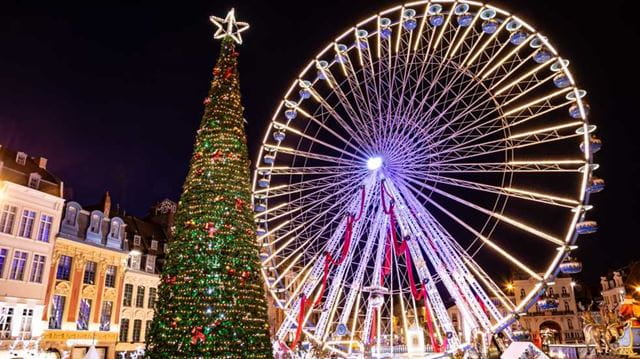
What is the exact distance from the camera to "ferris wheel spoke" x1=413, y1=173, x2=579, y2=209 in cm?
1806

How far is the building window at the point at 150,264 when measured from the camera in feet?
117

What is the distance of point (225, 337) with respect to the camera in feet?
32.3

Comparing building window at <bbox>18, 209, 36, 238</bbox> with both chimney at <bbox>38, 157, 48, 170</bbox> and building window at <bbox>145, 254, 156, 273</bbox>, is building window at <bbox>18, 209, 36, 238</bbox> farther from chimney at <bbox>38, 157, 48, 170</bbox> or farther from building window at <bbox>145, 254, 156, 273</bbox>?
building window at <bbox>145, 254, 156, 273</bbox>

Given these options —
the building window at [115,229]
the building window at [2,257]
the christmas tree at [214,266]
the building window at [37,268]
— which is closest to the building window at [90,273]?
the building window at [115,229]

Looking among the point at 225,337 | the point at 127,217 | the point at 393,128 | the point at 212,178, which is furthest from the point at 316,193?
the point at 127,217

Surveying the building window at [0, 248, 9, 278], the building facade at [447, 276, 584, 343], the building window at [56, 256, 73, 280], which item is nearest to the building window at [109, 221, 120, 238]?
the building window at [56, 256, 73, 280]

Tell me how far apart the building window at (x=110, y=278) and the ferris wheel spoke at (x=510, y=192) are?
2303cm

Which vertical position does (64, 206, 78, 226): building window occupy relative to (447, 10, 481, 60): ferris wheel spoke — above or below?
below

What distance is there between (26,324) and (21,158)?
10.3 m

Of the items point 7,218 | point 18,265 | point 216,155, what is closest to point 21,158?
point 7,218

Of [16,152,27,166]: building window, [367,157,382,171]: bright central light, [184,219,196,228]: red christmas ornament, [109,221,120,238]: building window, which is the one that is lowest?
[184,219,196,228]: red christmas ornament

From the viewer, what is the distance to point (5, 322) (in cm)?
2327

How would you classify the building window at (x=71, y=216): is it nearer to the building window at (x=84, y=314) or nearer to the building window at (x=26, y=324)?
the building window at (x=84, y=314)

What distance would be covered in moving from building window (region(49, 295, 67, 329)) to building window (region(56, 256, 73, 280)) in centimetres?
126
